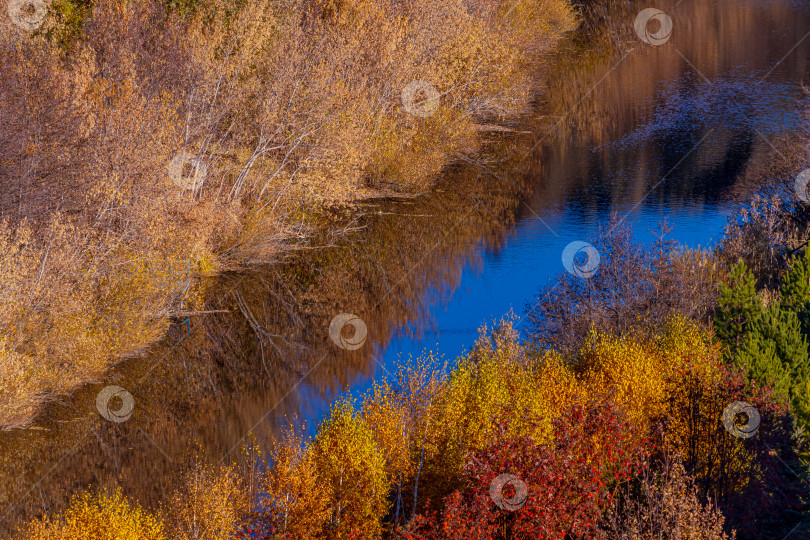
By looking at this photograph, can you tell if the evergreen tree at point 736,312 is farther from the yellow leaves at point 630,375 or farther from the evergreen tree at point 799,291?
the yellow leaves at point 630,375

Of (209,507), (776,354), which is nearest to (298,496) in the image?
(209,507)

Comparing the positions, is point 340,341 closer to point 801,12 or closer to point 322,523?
point 322,523

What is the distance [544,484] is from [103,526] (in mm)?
9175

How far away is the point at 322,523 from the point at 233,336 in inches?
531

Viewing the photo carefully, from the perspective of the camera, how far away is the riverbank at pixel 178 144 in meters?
27.6

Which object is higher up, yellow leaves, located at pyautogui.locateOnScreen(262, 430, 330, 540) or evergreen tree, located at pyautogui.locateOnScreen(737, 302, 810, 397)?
evergreen tree, located at pyautogui.locateOnScreen(737, 302, 810, 397)

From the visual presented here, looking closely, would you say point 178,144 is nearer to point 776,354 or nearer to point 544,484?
point 544,484

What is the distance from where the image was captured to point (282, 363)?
30797 mm

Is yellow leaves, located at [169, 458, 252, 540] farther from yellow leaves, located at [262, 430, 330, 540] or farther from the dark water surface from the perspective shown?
the dark water surface

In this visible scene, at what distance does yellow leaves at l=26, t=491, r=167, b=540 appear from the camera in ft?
62.8

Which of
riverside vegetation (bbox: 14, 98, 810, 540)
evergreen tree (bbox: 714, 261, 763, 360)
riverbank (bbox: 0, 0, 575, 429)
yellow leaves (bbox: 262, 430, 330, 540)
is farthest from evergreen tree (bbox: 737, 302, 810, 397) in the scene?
riverbank (bbox: 0, 0, 575, 429)

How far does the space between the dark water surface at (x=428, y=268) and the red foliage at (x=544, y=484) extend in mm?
8206

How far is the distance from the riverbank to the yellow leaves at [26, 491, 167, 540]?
5845 millimetres

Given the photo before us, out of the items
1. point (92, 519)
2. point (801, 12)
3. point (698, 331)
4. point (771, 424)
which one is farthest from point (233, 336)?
point (801, 12)
